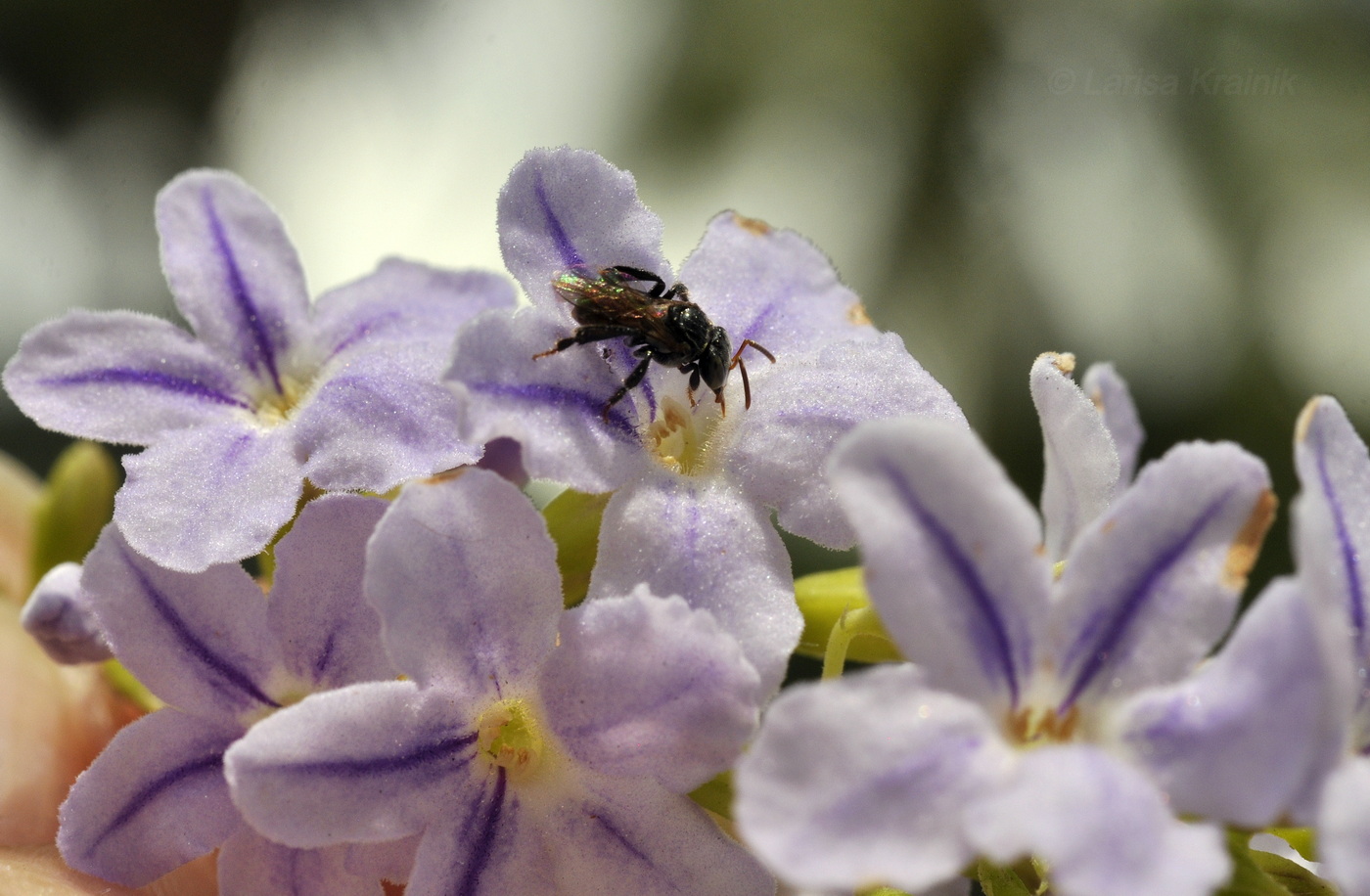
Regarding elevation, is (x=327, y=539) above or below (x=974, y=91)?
below

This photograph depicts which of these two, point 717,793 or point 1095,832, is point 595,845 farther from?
point 1095,832

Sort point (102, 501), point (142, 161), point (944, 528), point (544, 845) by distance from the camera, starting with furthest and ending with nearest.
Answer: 1. point (142, 161)
2. point (102, 501)
3. point (544, 845)
4. point (944, 528)

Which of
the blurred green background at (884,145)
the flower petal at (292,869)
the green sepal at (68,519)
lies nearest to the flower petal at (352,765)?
the flower petal at (292,869)

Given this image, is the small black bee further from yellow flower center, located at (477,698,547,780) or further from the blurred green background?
the blurred green background

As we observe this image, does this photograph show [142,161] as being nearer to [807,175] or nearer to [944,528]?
[807,175]

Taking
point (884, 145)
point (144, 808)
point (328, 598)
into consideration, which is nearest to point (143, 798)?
point (144, 808)

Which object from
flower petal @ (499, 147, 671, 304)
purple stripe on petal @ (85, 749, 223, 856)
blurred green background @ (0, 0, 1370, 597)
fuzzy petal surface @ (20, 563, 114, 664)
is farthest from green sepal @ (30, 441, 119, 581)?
blurred green background @ (0, 0, 1370, 597)

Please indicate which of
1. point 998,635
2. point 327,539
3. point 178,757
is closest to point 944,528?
point 998,635

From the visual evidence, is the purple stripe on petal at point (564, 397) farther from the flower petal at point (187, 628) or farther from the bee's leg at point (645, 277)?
the flower petal at point (187, 628)
